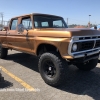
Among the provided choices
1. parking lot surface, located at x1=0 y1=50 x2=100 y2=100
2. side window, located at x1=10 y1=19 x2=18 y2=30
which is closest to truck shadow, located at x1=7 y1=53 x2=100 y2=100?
parking lot surface, located at x1=0 y1=50 x2=100 y2=100

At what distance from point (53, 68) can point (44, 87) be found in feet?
1.71

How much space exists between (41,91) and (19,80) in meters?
0.96

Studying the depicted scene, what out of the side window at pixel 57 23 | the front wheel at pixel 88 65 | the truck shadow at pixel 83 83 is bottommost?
the truck shadow at pixel 83 83

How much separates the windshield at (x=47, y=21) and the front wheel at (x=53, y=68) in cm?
130

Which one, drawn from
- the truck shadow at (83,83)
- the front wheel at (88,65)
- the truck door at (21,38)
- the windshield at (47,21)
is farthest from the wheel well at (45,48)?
the front wheel at (88,65)

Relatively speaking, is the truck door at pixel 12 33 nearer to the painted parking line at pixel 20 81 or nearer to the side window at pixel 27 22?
the side window at pixel 27 22

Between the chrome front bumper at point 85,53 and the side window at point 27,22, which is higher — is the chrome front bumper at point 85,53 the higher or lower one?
the lower one

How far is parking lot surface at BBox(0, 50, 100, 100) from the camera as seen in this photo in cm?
361

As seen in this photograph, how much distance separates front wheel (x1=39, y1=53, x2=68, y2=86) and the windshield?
1298 mm

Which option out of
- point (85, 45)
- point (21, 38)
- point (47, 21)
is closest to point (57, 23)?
point (47, 21)

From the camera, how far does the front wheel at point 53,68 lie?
12.7 ft

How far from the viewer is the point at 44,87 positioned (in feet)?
13.5

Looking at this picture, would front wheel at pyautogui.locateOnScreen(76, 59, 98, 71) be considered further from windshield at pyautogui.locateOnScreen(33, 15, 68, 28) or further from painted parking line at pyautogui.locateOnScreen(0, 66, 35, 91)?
painted parking line at pyautogui.locateOnScreen(0, 66, 35, 91)

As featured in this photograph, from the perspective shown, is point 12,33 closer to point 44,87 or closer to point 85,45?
point 44,87
